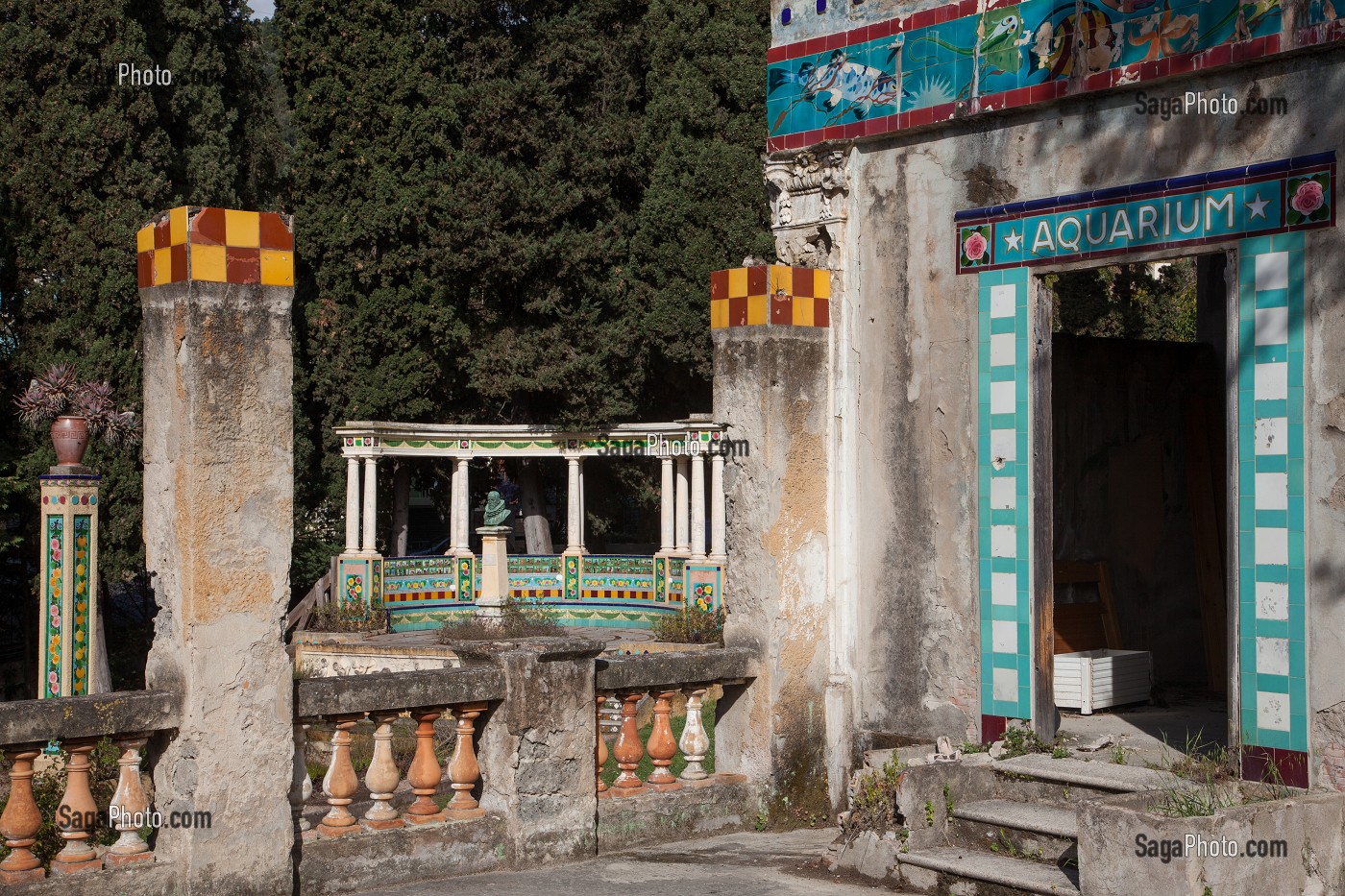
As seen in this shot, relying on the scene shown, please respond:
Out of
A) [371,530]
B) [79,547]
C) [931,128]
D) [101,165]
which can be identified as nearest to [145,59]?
[101,165]

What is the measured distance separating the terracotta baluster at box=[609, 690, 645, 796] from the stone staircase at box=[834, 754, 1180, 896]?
4.62ft

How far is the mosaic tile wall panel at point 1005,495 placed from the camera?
25.2 feet

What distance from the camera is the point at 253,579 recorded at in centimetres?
613

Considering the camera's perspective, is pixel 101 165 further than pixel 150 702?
Yes

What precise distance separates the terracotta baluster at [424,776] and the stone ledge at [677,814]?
38.8 inches

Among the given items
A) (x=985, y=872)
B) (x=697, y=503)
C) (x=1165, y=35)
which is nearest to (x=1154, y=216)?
(x=1165, y=35)

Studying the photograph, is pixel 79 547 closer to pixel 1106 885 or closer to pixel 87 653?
pixel 87 653

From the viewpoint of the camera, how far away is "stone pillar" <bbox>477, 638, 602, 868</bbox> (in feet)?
23.0

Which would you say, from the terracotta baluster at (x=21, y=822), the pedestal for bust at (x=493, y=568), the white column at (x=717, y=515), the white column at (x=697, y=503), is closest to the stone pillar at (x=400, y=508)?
the pedestal for bust at (x=493, y=568)

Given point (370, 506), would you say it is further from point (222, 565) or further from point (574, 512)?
point (222, 565)

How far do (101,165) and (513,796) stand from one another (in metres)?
15.7

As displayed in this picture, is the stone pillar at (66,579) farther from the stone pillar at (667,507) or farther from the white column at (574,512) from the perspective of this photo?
the white column at (574,512)

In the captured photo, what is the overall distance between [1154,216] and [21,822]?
5828 mm

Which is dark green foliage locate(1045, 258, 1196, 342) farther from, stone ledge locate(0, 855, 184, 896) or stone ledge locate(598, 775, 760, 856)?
stone ledge locate(0, 855, 184, 896)
